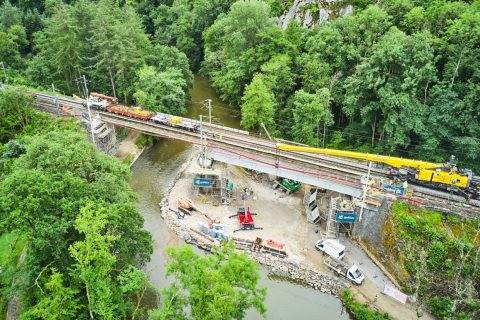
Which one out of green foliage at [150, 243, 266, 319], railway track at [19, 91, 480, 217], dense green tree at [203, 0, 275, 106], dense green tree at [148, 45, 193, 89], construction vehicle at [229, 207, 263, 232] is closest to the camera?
green foliage at [150, 243, 266, 319]

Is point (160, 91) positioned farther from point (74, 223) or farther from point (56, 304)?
point (56, 304)

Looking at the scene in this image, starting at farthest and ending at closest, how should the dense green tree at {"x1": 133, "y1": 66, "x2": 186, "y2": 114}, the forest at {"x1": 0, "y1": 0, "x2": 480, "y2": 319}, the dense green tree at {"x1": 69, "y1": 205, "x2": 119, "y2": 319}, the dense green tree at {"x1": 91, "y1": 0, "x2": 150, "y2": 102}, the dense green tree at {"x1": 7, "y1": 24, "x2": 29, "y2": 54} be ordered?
the dense green tree at {"x1": 7, "y1": 24, "x2": 29, "y2": 54}, the dense green tree at {"x1": 91, "y1": 0, "x2": 150, "y2": 102}, the dense green tree at {"x1": 133, "y1": 66, "x2": 186, "y2": 114}, the forest at {"x1": 0, "y1": 0, "x2": 480, "y2": 319}, the dense green tree at {"x1": 69, "y1": 205, "x2": 119, "y2": 319}

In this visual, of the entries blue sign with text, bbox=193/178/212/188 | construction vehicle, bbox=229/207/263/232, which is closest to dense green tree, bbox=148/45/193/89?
blue sign with text, bbox=193/178/212/188

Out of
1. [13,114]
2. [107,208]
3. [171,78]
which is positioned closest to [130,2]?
[171,78]

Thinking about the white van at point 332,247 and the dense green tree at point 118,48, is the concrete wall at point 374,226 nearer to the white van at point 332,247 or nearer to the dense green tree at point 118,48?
the white van at point 332,247

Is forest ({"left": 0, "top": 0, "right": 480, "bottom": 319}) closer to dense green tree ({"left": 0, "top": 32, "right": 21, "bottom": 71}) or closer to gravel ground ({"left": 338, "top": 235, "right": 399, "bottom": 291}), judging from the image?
dense green tree ({"left": 0, "top": 32, "right": 21, "bottom": 71})

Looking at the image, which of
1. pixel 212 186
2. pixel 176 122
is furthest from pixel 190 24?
pixel 212 186
